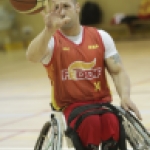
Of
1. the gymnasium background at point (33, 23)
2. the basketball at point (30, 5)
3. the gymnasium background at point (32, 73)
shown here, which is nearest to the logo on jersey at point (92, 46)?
the basketball at point (30, 5)

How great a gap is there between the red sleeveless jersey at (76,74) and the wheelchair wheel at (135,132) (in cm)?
16

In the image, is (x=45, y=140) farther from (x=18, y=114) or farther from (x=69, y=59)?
(x=18, y=114)

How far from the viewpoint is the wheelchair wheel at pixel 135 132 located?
194cm

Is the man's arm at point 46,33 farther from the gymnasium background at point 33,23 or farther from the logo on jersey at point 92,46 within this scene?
the gymnasium background at point 33,23

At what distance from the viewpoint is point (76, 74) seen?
2123 millimetres

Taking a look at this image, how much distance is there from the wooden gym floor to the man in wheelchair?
37.4 inches

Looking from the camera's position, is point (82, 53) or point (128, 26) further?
point (128, 26)

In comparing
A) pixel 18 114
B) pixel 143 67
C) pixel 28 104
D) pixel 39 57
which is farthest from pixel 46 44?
pixel 143 67

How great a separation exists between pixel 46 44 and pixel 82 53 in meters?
0.21

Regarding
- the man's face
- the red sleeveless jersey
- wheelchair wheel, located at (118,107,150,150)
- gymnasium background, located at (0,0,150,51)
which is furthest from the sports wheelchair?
gymnasium background, located at (0,0,150,51)

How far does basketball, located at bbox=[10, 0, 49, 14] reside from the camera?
7.06 feet

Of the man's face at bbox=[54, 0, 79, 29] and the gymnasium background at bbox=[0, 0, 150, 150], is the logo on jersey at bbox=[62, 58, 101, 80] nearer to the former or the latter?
the man's face at bbox=[54, 0, 79, 29]

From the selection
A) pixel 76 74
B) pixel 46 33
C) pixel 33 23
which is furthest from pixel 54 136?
pixel 33 23

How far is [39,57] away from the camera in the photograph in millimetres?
2072
